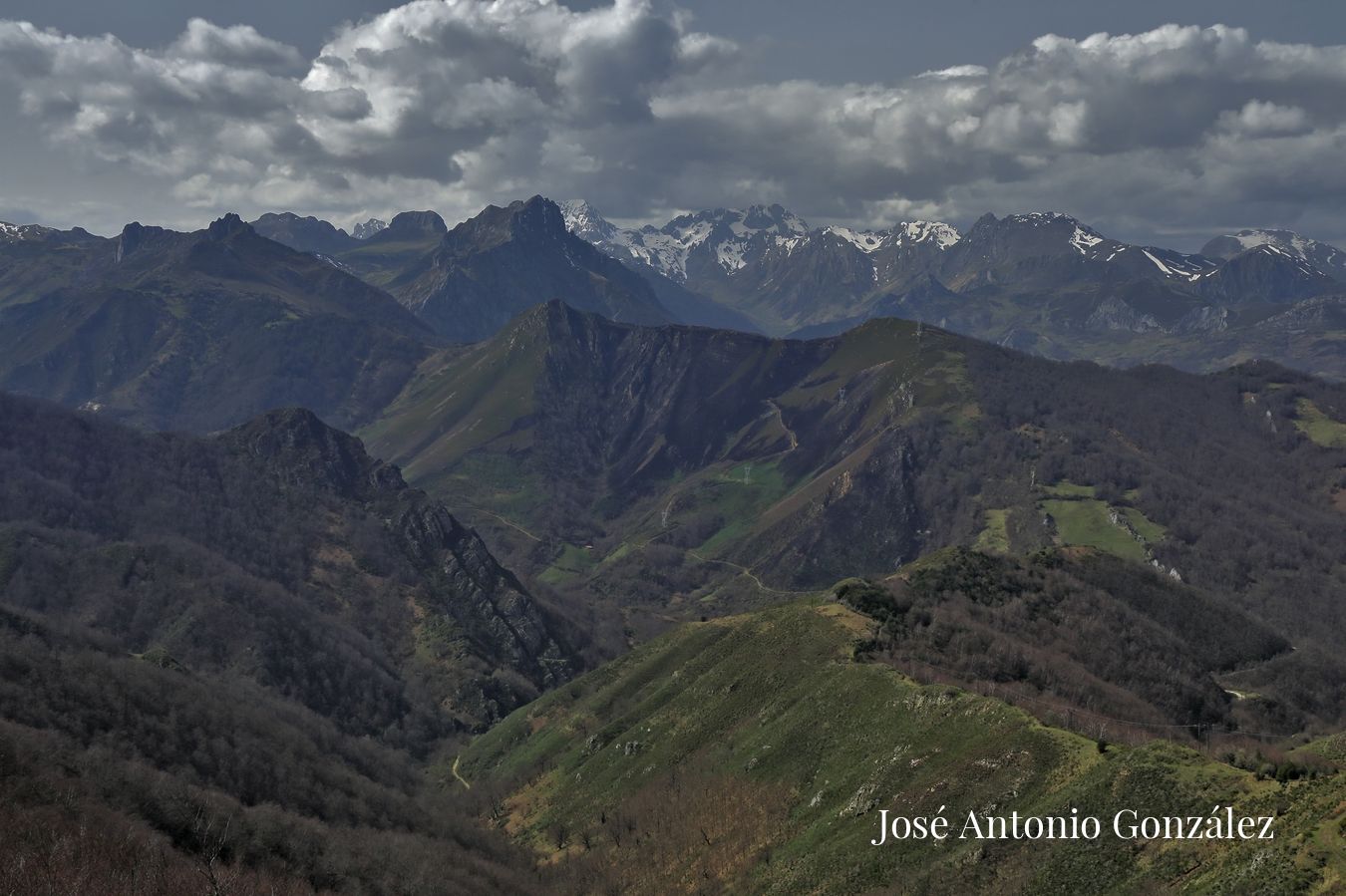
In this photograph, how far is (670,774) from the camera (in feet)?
643

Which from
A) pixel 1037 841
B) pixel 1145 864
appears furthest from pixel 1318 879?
pixel 1037 841

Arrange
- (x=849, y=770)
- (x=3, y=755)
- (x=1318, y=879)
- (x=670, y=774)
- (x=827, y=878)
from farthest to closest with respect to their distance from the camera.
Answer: (x=670, y=774)
(x=849, y=770)
(x=3, y=755)
(x=827, y=878)
(x=1318, y=879)

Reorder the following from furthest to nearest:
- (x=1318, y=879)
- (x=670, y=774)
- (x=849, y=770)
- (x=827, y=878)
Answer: (x=670, y=774) < (x=849, y=770) < (x=827, y=878) < (x=1318, y=879)

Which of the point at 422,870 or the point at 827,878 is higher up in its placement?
the point at 827,878

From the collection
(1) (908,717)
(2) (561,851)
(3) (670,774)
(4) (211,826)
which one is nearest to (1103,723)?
(1) (908,717)

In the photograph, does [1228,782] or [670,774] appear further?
[670,774]

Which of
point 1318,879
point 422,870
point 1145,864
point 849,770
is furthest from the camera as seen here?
point 422,870

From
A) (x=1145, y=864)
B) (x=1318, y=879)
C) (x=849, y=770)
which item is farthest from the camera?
(x=849, y=770)

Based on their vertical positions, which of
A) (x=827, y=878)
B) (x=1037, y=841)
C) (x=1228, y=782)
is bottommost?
(x=827, y=878)

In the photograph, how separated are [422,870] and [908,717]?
89.8 metres

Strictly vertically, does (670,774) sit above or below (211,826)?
below

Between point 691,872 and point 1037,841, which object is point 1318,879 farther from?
point 691,872

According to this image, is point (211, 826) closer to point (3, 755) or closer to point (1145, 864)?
point (3, 755)

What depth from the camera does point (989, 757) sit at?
12975 cm
